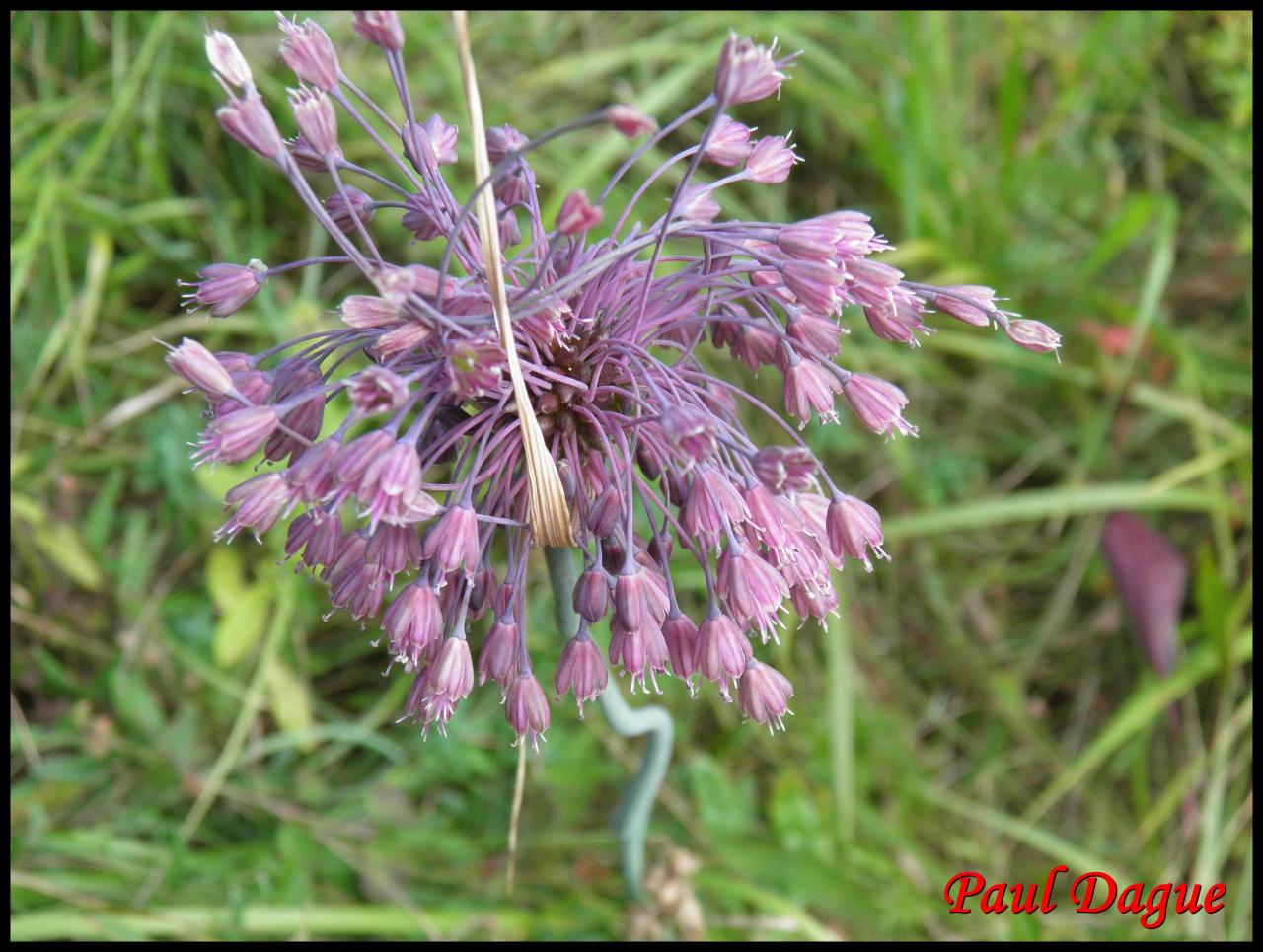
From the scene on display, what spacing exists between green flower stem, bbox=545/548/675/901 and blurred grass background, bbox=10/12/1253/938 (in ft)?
0.96

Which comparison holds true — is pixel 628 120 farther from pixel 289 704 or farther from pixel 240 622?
pixel 289 704

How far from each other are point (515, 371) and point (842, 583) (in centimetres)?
214

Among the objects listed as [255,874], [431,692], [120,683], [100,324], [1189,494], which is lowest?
[255,874]

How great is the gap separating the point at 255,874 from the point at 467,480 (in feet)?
5.81

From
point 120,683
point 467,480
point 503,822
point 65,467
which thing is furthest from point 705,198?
point 65,467

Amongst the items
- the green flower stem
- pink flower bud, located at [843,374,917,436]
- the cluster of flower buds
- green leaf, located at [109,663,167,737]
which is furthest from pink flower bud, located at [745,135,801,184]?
green leaf, located at [109,663,167,737]

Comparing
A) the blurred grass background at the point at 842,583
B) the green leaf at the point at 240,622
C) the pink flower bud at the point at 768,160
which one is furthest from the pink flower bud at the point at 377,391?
the green leaf at the point at 240,622

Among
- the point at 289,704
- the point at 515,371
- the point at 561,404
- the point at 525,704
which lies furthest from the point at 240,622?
the point at 515,371

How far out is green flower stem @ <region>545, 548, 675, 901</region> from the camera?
1.43m

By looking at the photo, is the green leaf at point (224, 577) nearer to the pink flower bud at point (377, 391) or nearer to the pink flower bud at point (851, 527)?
the pink flower bud at point (377, 391)

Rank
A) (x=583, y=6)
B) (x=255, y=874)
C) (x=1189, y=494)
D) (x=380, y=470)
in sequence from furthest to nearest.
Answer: (x=583, y=6)
(x=1189, y=494)
(x=255, y=874)
(x=380, y=470)

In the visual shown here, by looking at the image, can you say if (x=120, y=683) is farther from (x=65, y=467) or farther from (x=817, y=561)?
(x=817, y=561)

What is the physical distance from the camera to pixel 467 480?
116 cm

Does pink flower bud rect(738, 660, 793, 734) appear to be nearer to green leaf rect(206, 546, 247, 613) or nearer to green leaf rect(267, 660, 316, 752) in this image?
green leaf rect(267, 660, 316, 752)
